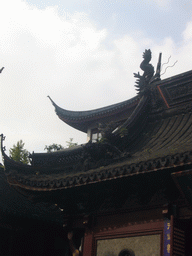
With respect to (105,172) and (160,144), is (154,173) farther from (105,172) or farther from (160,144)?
(160,144)

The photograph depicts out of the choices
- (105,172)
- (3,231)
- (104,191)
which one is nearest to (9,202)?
(3,231)

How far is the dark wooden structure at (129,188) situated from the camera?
692 cm

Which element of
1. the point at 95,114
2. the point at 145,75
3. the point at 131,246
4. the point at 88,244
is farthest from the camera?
the point at 95,114

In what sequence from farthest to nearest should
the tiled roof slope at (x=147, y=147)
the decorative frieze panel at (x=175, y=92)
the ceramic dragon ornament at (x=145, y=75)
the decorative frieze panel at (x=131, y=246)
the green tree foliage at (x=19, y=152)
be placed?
the green tree foliage at (x=19, y=152) → the ceramic dragon ornament at (x=145, y=75) → the decorative frieze panel at (x=175, y=92) → the decorative frieze panel at (x=131, y=246) → the tiled roof slope at (x=147, y=147)

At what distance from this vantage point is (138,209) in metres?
7.68

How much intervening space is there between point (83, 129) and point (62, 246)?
579 centimetres

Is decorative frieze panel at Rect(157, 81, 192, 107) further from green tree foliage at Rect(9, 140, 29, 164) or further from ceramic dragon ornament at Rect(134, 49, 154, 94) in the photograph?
green tree foliage at Rect(9, 140, 29, 164)

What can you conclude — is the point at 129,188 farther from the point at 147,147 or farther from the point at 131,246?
the point at 147,147

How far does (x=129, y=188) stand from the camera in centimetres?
786

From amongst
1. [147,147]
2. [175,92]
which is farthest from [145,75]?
[147,147]

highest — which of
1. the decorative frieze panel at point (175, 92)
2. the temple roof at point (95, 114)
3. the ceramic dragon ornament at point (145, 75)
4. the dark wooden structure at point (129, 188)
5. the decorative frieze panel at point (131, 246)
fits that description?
the temple roof at point (95, 114)

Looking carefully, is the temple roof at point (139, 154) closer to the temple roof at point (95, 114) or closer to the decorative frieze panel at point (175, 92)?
the decorative frieze panel at point (175, 92)

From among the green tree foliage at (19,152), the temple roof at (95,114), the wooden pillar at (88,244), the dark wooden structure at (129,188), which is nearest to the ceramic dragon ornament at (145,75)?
the dark wooden structure at (129,188)

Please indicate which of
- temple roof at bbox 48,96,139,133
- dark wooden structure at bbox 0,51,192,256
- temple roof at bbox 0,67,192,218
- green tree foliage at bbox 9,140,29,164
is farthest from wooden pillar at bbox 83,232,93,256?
green tree foliage at bbox 9,140,29,164
